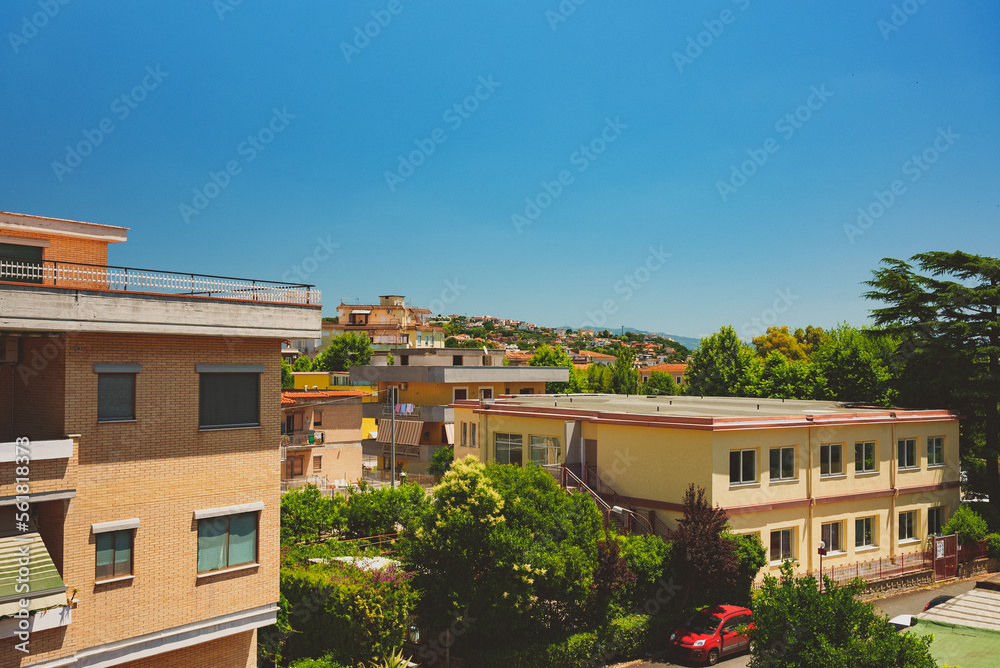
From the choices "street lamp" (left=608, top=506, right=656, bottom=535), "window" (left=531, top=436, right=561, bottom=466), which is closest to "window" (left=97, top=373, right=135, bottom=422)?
"street lamp" (left=608, top=506, right=656, bottom=535)

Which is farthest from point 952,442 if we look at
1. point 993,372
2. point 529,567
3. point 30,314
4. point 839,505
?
point 30,314

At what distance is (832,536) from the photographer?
3319 centimetres

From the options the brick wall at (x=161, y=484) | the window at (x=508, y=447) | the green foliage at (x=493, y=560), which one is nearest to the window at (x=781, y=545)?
the green foliage at (x=493, y=560)

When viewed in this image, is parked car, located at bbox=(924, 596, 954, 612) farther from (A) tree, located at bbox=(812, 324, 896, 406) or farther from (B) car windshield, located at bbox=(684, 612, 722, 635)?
(A) tree, located at bbox=(812, 324, 896, 406)

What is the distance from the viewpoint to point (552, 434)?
3506 cm

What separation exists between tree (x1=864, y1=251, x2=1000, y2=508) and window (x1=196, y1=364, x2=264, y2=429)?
123 feet

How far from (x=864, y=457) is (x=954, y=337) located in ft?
39.4

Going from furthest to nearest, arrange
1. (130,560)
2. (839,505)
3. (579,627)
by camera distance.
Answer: (839,505) → (579,627) → (130,560)

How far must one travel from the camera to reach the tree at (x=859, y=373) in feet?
152

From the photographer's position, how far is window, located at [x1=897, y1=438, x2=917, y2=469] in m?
36.2

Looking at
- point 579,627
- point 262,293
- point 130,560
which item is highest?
point 262,293

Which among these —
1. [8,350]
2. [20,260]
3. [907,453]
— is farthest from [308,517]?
[907,453]

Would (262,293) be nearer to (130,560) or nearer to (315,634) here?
(130,560)

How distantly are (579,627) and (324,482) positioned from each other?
27813 mm
